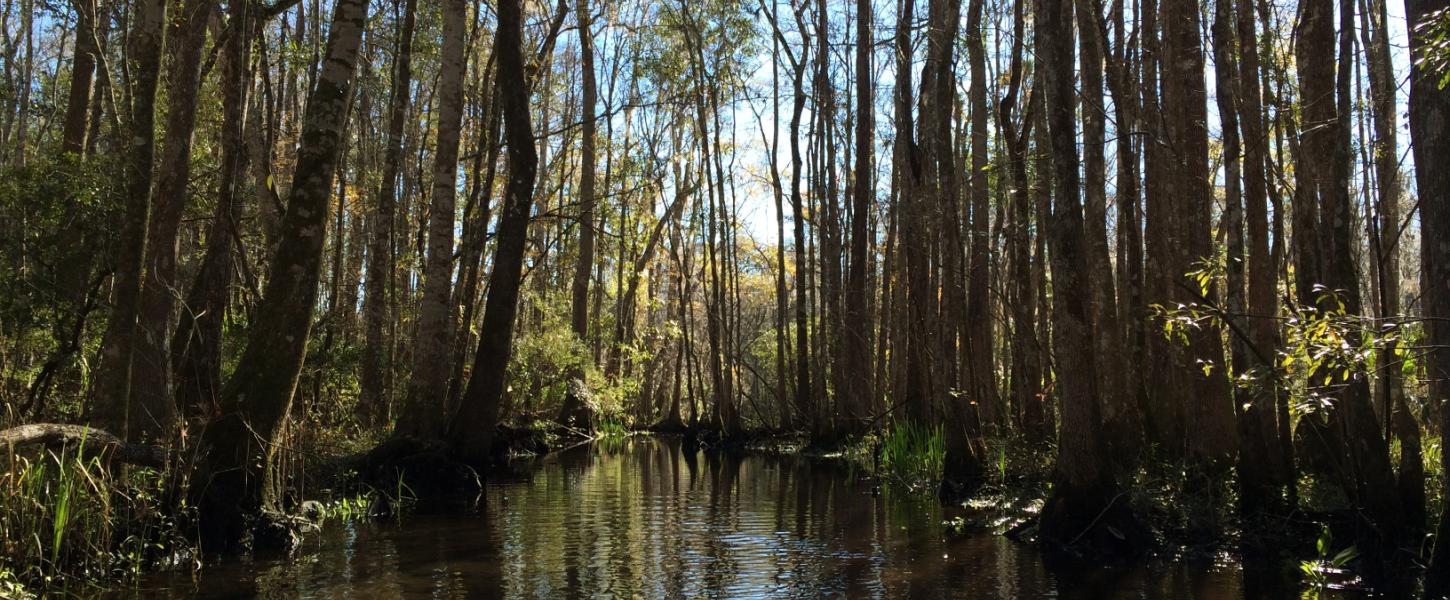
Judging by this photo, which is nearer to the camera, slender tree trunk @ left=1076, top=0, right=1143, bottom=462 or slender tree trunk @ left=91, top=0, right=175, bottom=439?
slender tree trunk @ left=91, top=0, right=175, bottom=439

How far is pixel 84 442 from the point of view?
5629 millimetres

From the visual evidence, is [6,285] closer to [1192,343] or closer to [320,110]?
[320,110]

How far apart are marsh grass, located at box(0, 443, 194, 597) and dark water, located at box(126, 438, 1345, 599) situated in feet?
0.97

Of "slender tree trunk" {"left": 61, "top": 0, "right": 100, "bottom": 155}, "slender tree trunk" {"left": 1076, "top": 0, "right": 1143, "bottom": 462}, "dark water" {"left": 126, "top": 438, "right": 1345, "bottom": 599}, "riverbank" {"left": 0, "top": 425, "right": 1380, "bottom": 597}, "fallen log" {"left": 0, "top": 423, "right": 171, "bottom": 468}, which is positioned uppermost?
"slender tree trunk" {"left": 61, "top": 0, "right": 100, "bottom": 155}

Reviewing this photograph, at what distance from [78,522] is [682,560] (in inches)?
155

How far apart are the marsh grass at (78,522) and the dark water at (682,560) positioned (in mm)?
295

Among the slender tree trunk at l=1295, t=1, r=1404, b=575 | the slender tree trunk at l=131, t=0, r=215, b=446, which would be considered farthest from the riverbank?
the slender tree trunk at l=131, t=0, r=215, b=446

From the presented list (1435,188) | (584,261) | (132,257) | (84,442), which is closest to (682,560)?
(84,442)

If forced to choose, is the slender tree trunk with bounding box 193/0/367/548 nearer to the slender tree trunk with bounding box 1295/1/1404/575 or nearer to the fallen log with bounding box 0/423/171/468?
the fallen log with bounding box 0/423/171/468

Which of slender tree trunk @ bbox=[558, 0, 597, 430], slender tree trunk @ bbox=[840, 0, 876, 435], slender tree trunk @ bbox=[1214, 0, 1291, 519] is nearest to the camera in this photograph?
slender tree trunk @ bbox=[1214, 0, 1291, 519]

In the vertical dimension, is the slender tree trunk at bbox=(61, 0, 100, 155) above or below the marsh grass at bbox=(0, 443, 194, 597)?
above

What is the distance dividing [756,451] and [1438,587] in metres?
15.3

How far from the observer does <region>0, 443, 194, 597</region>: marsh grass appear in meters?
5.02

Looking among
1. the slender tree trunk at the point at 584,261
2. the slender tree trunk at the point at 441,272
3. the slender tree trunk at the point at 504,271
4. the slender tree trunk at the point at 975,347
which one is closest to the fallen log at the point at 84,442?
the slender tree trunk at the point at 441,272
